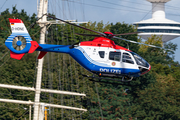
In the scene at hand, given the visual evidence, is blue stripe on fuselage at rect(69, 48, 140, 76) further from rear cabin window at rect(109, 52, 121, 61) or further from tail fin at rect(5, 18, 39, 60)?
tail fin at rect(5, 18, 39, 60)

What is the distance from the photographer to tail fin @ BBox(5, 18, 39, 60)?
21781mm

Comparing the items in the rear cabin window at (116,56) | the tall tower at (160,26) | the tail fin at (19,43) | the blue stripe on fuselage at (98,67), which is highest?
the tall tower at (160,26)

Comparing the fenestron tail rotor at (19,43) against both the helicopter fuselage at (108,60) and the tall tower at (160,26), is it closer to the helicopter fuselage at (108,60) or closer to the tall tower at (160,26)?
the helicopter fuselage at (108,60)

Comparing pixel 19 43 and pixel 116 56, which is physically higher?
pixel 19 43

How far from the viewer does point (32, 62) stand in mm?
54531

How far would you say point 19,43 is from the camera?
72.1ft

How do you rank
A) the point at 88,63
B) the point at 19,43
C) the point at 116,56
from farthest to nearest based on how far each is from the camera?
the point at 19,43, the point at 88,63, the point at 116,56

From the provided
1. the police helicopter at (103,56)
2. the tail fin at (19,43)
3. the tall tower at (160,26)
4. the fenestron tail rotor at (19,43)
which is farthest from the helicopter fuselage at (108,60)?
the tall tower at (160,26)

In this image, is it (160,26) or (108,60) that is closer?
(108,60)

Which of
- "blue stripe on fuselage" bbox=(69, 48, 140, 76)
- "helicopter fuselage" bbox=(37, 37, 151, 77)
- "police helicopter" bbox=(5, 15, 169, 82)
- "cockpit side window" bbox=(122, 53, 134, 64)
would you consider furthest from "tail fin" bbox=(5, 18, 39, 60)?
"cockpit side window" bbox=(122, 53, 134, 64)

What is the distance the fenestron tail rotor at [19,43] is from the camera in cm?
2189

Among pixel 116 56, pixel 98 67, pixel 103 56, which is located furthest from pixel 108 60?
pixel 98 67

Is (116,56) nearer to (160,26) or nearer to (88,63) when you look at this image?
(88,63)

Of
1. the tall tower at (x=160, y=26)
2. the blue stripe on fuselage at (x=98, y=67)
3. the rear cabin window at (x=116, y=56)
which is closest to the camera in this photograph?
the blue stripe on fuselage at (x=98, y=67)
